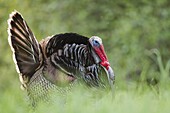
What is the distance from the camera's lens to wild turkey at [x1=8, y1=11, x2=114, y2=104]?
688 cm

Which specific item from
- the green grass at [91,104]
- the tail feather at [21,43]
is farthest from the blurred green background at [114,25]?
the green grass at [91,104]

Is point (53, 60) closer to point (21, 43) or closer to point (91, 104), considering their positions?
point (21, 43)

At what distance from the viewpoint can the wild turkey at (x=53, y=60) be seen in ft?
22.6

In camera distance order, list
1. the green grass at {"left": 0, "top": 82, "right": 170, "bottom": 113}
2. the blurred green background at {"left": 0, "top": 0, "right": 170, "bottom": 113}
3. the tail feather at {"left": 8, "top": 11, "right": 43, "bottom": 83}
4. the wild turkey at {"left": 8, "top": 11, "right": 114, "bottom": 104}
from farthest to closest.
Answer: the blurred green background at {"left": 0, "top": 0, "right": 170, "bottom": 113} < the tail feather at {"left": 8, "top": 11, "right": 43, "bottom": 83} < the wild turkey at {"left": 8, "top": 11, "right": 114, "bottom": 104} < the green grass at {"left": 0, "top": 82, "right": 170, "bottom": 113}

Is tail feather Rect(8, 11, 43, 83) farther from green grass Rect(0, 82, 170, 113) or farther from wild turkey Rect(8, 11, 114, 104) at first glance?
green grass Rect(0, 82, 170, 113)

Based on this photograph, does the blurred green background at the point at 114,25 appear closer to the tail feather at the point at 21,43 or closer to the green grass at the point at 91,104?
the tail feather at the point at 21,43

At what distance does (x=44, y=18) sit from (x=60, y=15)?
0.90 feet

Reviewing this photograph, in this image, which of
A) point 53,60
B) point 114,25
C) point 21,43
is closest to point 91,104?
point 53,60

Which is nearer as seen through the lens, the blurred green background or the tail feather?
the tail feather

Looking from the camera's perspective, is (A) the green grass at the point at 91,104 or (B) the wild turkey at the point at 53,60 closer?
(A) the green grass at the point at 91,104

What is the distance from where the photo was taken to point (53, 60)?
22.9 feet

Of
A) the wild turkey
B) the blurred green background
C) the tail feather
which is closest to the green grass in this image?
the wild turkey

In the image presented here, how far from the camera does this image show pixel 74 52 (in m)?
6.98

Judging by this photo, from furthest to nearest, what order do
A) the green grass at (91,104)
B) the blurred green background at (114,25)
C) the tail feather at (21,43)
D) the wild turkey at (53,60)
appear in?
the blurred green background at (114,25) → the tail feather at (21,43) → the wild turkey at (53,60) → the green grass at (91,104)
